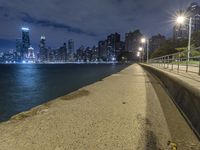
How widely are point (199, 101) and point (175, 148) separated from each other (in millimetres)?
1119

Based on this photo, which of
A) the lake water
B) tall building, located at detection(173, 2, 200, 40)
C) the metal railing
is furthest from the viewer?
tall building, located at detection(173, 2, 200, 40)

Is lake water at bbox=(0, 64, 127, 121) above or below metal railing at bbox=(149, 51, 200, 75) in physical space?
below

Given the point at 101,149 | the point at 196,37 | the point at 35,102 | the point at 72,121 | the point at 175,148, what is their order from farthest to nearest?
the point at 196,37 < the point at 35,102 < the point at 72,121 < the point at 175,148 < the point at 101,149

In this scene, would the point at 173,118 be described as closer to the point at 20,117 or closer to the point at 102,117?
the point at 102,117

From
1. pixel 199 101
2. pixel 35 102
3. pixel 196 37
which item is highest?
pixel 196 37

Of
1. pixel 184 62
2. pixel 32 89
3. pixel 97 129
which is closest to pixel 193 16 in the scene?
pixel 184 62

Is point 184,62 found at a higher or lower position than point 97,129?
higher

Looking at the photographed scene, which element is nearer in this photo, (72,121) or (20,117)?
(72,121)

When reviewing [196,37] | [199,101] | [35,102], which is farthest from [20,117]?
[196,37]

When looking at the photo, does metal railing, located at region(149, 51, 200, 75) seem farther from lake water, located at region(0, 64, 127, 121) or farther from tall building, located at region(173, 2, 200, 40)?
tall building, located at region(173, 2, 200, 40)

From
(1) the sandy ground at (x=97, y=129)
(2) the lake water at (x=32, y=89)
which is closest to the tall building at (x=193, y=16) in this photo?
(2) the lake water at (x=32, y=89)

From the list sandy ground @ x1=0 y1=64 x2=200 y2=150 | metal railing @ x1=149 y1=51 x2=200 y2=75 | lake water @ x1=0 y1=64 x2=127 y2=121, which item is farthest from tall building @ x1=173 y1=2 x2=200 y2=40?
sandy ground @ x1=0 y1=64 x2=200 y2=150

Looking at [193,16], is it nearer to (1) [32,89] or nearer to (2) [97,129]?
(1) [32,89]

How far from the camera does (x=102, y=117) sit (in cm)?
504
